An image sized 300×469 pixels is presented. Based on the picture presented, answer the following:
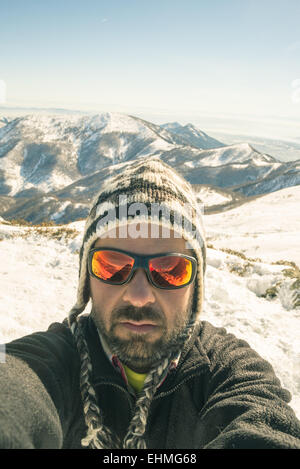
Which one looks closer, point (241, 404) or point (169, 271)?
point (241, 404)

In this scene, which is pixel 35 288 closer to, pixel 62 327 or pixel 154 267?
pixel 62 327

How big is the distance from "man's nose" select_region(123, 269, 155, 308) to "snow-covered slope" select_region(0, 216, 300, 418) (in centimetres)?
360

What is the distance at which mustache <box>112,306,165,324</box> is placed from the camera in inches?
95.1

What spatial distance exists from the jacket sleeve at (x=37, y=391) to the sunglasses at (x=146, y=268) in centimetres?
78

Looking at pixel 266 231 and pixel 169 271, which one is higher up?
pixel 169 271

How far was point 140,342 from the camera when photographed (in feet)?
7.87

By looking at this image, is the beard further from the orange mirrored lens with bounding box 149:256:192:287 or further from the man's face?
the orange mirrored lens with bounding box 149:256:192:287

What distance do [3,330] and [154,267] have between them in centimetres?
422

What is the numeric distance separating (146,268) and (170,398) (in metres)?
1.17

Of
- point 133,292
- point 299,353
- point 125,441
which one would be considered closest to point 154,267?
point 133,292

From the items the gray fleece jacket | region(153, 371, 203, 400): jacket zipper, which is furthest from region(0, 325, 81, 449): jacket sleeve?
region(153, 371, 203, 400): jacket zipper

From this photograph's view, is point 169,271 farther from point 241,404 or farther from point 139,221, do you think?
point 241,404

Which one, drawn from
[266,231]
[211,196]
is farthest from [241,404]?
[211,196]

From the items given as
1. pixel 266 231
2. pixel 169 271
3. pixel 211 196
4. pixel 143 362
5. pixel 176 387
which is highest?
pixel 169 271
